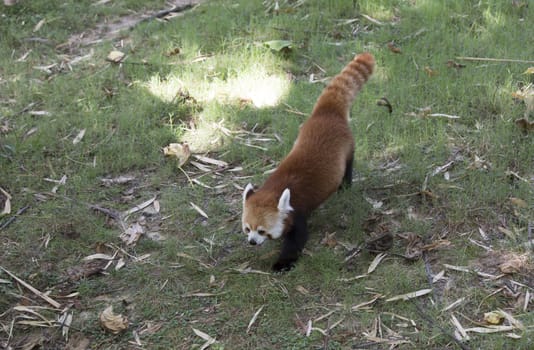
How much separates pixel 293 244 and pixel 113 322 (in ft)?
3.36

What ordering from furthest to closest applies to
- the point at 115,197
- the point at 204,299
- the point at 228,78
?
the point at 228,78 → the point at 115,197 → the point at 204,299

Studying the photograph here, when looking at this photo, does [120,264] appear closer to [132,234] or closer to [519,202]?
[132,234]

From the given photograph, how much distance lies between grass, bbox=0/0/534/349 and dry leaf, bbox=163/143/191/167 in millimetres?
89

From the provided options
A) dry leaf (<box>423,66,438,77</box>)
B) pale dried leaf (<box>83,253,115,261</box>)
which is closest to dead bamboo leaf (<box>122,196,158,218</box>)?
pale dried leaf (<box>83,253,115,261</box>)

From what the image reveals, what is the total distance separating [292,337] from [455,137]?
1.99 meters

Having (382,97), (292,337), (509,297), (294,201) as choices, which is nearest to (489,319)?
(509,297)

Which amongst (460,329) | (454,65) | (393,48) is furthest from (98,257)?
(454,65)

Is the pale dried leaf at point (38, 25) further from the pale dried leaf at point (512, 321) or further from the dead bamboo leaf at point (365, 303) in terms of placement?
the pale dried leaf at point (512, 321)

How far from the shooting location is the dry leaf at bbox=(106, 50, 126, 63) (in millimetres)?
5488

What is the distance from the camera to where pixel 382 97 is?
4664 millimetres

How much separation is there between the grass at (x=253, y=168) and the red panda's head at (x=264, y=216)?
0.19 meters

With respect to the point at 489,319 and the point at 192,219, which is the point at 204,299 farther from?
the point at 489,319

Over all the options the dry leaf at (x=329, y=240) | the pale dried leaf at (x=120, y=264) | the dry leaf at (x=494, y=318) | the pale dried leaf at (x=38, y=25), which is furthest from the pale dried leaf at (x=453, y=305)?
the pale dried leaf at (x=38, y=25)

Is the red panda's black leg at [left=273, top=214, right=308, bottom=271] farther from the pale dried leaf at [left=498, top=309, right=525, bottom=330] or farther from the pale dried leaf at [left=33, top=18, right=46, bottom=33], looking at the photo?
the pale dried leaf at [left=33, top=18, right=46, bottom=33]
